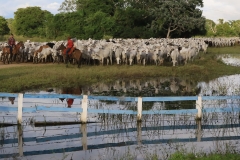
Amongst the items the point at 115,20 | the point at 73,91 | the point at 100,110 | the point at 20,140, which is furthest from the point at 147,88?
the point at 115,20

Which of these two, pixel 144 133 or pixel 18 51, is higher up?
pixel 18 51

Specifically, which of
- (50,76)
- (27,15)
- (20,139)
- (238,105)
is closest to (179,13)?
(27,15)

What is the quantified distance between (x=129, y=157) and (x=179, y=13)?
2288 inches

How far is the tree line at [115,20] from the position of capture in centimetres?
5338

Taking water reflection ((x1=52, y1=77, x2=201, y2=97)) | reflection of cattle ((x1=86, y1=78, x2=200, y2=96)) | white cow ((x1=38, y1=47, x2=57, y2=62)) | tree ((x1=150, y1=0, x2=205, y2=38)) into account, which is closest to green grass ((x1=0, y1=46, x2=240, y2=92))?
water reflection ((x1=52, y1=77, x2=201, y2=97))

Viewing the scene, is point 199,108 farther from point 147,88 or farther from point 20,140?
point 147,88

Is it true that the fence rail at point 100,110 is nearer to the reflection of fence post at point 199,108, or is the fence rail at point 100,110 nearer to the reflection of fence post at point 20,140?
the reflection of fence post at point 199,108

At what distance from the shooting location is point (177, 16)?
63.9m

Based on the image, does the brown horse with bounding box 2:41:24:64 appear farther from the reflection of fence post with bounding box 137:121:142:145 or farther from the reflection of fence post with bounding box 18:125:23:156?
the reflection of fence post with bounding box 137:121:142:145

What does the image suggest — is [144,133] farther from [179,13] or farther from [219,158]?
[179,13]

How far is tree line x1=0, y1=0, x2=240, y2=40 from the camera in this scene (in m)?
53.4

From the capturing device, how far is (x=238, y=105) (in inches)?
525

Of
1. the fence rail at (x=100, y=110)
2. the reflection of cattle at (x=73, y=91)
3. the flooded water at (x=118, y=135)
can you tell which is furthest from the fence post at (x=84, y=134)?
the reflection of cattle at (x=73, y=91)

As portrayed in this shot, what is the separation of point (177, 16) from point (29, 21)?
26.9 meters
